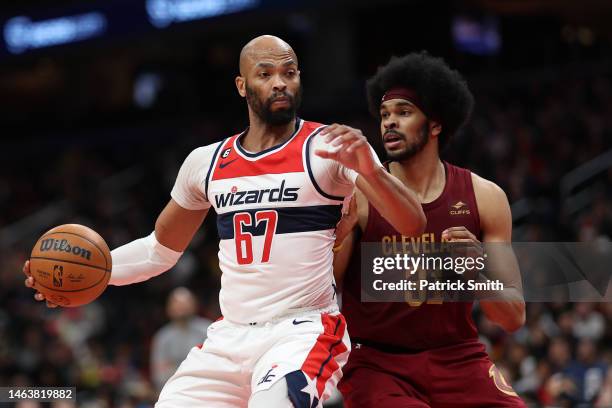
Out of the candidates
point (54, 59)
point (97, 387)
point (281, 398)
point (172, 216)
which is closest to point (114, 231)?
point (54, 59)

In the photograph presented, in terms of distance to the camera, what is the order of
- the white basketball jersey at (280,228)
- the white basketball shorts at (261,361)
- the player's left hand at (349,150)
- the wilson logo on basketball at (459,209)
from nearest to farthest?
1. the player's left hand at (349,150)
2. the white basketball shorts at (261,361)
3. the white basketball jersey at (280,228)
4. the wilson logo on basketball at (459,209)

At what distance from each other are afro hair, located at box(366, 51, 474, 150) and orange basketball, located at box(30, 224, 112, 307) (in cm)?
190

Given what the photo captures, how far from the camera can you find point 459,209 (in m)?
5.30

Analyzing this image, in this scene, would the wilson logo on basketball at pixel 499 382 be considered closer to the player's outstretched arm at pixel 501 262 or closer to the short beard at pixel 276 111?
the player's outstretched arm at pixel 501 262

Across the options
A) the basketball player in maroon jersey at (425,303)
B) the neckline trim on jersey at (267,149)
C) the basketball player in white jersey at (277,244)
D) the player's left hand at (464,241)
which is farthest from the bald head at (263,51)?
the player's left hand at (464,241)

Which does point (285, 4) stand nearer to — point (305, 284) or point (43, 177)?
point (43, 177)

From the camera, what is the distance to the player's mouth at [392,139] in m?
5.36

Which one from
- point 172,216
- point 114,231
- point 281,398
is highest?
point 114,231

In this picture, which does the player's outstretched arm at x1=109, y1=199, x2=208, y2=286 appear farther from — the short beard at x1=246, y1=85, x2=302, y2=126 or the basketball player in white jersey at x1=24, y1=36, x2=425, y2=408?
the short beard at x1=246, y1=85, x2=302, y2=126

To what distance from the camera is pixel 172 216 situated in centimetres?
534

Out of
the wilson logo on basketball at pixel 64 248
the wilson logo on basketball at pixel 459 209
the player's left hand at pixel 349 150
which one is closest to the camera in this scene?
the player's left hand at pixel 349 150

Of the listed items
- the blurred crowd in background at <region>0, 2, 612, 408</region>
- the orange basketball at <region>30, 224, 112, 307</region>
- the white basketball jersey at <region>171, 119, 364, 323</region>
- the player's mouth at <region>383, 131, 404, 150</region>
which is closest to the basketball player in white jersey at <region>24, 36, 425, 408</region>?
the white basketball jersey at <region>171, 119, 364, 323</region>

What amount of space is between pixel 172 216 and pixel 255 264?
813 mm

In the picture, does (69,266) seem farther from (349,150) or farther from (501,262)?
(501,262)
